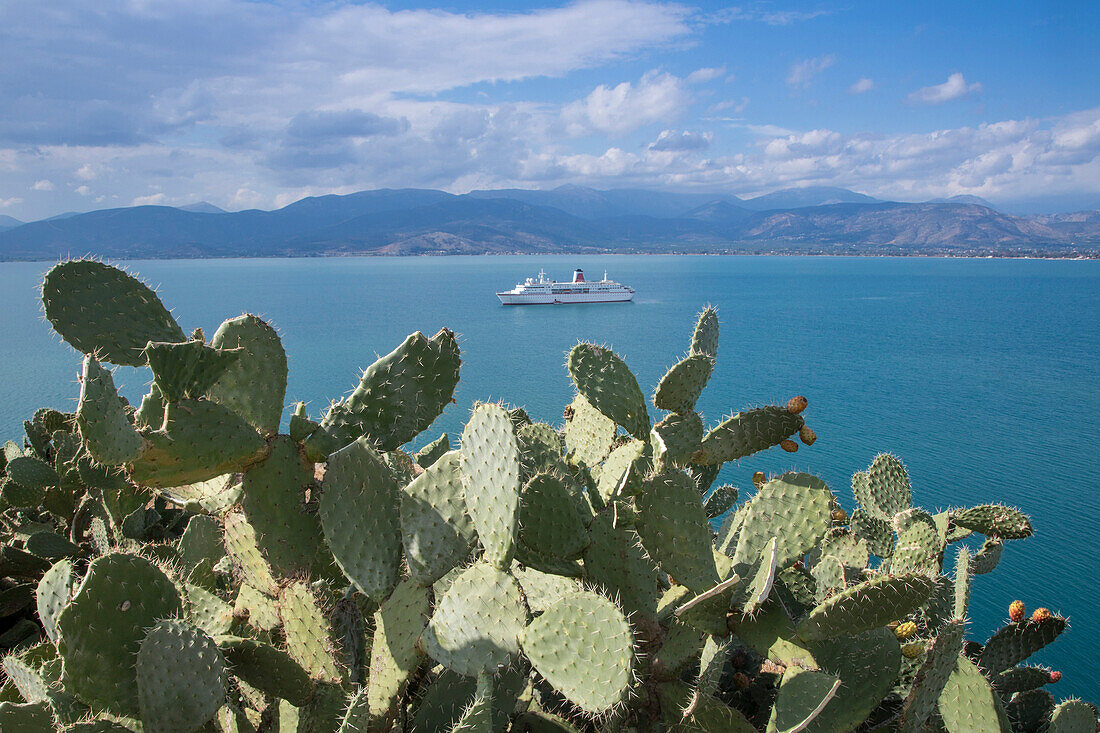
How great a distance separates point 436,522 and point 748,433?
1076 mm

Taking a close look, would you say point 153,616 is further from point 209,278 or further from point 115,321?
point 209,278

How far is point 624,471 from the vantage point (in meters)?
1.86

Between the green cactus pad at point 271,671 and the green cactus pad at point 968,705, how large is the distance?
1338 mm

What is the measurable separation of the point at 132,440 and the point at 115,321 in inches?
19.5

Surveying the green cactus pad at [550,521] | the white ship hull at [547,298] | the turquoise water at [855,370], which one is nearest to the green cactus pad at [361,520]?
the green cactus pad at [550,521]

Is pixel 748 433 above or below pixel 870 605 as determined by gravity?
above

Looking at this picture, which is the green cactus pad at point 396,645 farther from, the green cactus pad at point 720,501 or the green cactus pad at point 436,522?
the green cactus pad at point 720,501

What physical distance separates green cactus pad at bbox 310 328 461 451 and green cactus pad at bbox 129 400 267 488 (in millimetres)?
219

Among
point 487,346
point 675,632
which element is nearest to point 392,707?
point 675,632

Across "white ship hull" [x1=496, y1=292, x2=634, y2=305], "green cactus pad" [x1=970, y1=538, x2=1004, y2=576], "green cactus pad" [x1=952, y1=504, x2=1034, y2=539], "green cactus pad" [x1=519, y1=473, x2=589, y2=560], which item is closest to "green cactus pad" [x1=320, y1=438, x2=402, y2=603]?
"green cactus pad" [x1=519, y1=473, x2=589, y2=560]

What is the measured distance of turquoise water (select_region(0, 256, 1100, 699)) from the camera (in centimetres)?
1397

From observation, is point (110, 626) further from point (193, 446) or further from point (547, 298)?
point (547, 298)

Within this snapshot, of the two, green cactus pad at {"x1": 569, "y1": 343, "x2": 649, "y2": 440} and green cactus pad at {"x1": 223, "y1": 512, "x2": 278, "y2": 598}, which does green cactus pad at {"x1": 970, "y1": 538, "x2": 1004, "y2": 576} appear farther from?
green cactus pad at {"x1": 223, "y1": 512, "x2": 278, "y2": 598}

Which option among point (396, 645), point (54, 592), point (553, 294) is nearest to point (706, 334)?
point (396, 645)
